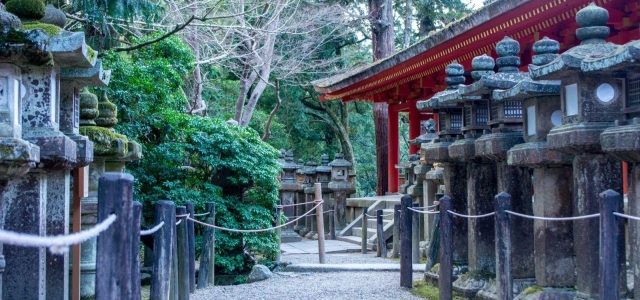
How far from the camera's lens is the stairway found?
17397 millimetres

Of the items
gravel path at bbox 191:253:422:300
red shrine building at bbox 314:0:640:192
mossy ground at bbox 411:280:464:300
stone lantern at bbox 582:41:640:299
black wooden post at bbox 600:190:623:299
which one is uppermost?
red shrine building at bbox 314:0:640:192

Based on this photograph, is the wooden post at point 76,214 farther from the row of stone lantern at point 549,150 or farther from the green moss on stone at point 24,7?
the row of stone lantern at point 549,150

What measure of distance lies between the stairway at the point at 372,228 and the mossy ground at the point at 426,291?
20.6 ft

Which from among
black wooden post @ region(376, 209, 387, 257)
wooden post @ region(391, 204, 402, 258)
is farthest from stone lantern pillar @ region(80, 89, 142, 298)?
black wooden post @ region(376, 209, 387, 257)

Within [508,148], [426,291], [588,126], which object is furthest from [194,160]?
[588,126]

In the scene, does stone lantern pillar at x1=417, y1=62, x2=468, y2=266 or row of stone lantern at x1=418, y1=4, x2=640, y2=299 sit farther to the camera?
stone lantern pillar at x1=417, y1=62, x2=468, y2=266

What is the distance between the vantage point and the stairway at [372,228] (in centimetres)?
1740

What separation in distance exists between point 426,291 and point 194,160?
4882mm

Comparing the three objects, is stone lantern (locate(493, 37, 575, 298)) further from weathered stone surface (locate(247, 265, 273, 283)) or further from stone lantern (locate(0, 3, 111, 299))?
weathered stone surface (locate(247, 265, 273, 283))

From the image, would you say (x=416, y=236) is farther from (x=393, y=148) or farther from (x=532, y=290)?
(x=393, y=148)

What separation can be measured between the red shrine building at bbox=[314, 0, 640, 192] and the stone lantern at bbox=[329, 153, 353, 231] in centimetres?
224

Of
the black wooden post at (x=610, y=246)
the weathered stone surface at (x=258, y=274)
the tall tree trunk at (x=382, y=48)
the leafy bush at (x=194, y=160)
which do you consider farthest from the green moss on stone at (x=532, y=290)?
the tall tree trunk at (x=382, y=48)

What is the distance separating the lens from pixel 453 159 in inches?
374

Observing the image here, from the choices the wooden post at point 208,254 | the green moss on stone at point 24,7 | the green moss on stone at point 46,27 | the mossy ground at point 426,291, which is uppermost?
the green moss on stone at point 24,7
